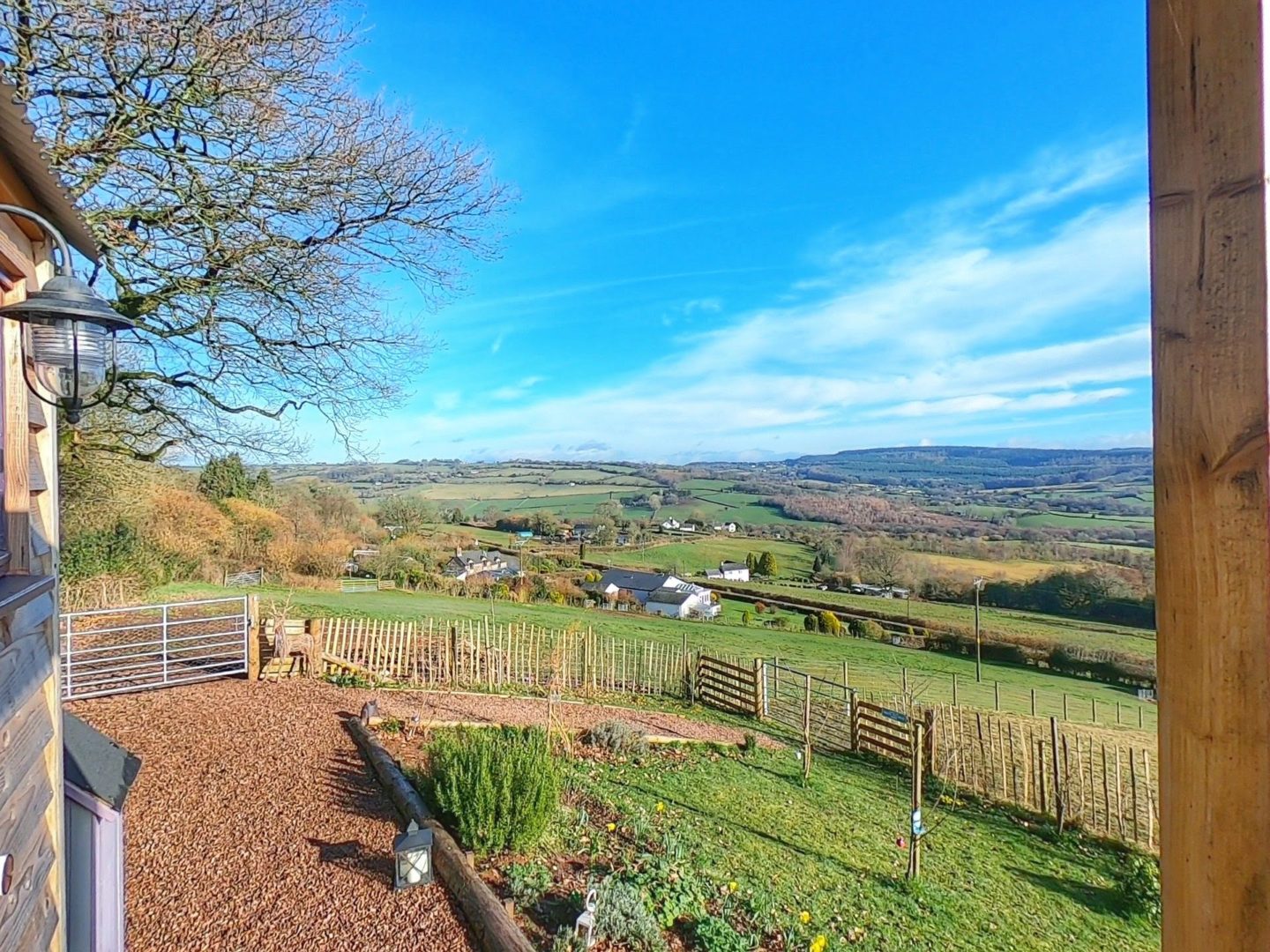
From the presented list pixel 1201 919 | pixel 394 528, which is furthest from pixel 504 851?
pixel 394 528

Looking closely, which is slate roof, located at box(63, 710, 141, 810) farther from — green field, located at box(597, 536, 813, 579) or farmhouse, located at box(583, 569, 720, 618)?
green field, located at box(597, 536, 813, 579)

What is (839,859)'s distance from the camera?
5.22m

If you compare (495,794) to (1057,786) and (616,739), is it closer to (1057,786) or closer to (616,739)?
(616,739)

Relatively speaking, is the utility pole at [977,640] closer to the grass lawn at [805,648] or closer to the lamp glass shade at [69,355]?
the grass lawn at [805,648]

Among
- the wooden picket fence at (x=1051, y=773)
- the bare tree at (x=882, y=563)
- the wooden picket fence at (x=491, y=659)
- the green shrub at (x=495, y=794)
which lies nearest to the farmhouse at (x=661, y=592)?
the bare tree at (x=882, y=563)

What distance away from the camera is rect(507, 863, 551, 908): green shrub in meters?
3.47

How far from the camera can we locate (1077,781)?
7469 mm

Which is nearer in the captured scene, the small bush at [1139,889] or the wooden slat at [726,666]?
the small bush at [1139,889]

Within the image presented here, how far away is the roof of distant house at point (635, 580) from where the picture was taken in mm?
28547

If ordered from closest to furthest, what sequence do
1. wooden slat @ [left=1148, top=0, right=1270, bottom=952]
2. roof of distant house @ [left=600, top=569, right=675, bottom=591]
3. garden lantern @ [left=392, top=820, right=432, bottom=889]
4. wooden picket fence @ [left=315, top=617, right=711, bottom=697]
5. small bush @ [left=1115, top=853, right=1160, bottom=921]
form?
wooden slat @ [left=1148, top=0, right=1270, bottom=952] < garden lantern @ [left=392, top=820, right=432, bottom=889] < small bush @ [left=1115, top=853, right=1160, bottom=921] < wooden picket fence @ [left=315, top=617, right=711, bottom=697] < roof of distant house @ [left=600, top=569, right=675, bottom=591]

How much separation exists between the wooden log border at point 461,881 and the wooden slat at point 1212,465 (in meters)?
3.15

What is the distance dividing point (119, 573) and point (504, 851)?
12038mm

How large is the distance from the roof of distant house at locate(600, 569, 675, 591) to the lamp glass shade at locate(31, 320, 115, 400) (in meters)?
26.9

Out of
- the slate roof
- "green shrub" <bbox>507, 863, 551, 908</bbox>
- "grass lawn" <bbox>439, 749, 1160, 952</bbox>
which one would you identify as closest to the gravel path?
"green shrub" <bbox>507, 863, 551, 908</bbox>
